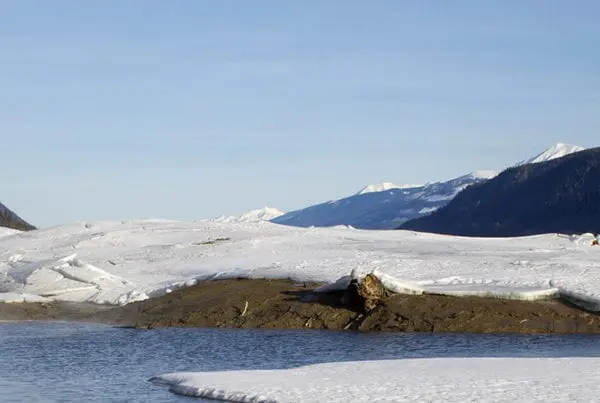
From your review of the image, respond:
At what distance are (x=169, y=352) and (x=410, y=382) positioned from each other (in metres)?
14.3

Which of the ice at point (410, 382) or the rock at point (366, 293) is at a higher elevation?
the rock at point (366, 293)

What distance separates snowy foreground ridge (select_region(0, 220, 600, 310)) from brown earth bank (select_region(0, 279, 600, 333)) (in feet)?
3.72

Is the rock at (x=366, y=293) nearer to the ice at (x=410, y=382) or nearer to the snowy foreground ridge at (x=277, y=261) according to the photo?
the snowy foreground ridge at (x=277, y=261)

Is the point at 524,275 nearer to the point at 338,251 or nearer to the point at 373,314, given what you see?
the point at 373,314

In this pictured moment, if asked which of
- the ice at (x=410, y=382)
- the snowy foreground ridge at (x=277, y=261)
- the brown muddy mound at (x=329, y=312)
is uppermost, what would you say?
the snowy foreground ridge at (x=277, y=261)

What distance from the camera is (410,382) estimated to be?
3067 centimetres

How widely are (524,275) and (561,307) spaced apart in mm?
5638

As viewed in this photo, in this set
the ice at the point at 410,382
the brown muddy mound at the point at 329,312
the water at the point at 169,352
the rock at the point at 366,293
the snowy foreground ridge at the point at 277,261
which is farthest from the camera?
the snowy foreground ridge at the point at 277,261

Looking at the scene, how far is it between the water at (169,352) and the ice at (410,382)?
5.93ft

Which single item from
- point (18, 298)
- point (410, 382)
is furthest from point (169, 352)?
point (18, 298)

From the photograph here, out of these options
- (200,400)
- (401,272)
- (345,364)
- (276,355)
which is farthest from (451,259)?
(200,400)

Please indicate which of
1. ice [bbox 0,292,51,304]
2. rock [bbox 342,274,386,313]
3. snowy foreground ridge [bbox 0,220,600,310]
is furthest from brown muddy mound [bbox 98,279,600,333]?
ice [bbox 0,292,51,304]

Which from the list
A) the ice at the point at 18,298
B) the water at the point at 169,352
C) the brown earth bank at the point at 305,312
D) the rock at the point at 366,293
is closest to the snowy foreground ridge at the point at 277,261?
the ice at the point at 18,298

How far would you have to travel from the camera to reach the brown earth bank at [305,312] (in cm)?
Result: 4797
